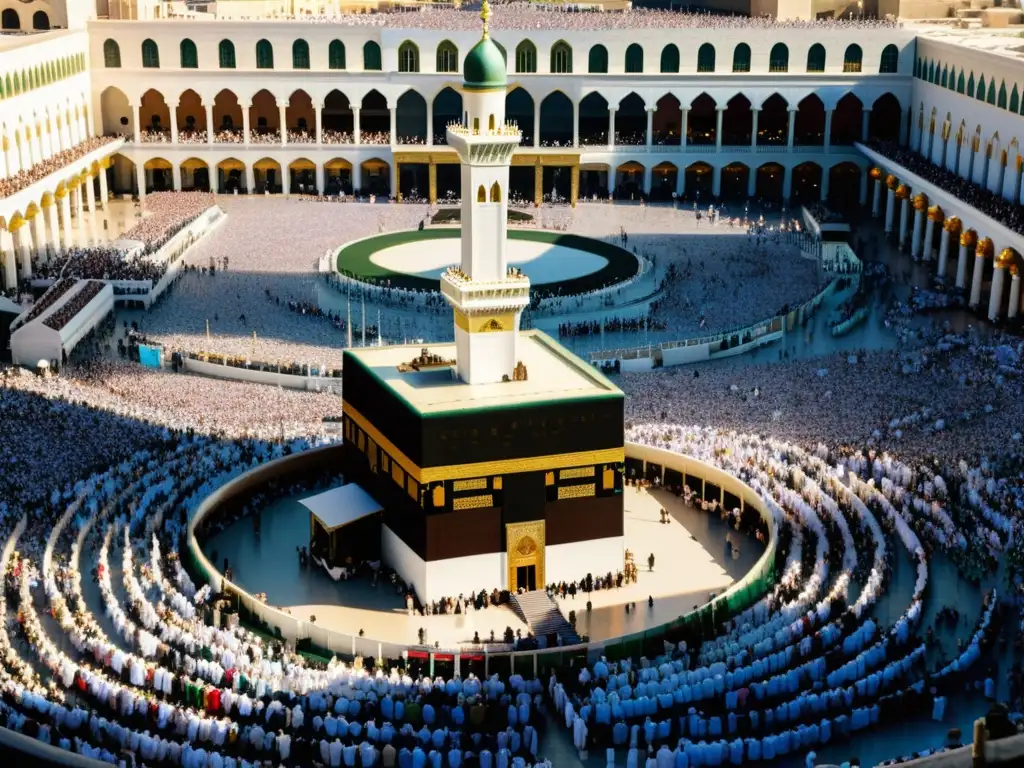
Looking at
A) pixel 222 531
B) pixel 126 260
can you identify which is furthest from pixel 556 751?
pixel 126 260

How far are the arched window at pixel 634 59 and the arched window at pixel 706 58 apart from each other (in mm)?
3449

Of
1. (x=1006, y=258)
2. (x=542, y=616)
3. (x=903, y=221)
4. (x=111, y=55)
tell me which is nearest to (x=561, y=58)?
(x=903, y=221)

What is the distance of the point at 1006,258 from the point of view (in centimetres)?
5825

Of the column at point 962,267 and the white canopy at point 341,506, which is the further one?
the column at point 962,267

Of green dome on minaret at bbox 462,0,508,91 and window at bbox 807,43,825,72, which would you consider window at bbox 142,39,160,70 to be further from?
green dome on minaret at bbox 462,0,508,91

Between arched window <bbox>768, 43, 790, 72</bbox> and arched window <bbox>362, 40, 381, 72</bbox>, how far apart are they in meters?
23.2

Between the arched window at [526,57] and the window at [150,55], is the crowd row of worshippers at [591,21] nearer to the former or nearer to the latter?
the arched window at [526,57]

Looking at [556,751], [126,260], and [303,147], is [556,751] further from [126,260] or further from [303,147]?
[303,147]

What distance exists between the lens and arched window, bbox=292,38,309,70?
8612cm

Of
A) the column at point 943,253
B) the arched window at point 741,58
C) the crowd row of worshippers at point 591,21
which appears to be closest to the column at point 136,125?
the crowd row of worshippers at point 591,21

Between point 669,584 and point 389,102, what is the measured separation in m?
54.8

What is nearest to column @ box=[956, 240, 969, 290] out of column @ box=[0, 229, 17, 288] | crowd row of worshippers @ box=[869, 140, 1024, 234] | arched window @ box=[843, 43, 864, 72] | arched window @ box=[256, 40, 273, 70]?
crowd row of worshippers @ box=[869, 140, 1024, 234]

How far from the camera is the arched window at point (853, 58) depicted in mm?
84562

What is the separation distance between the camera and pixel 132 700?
28.5m
